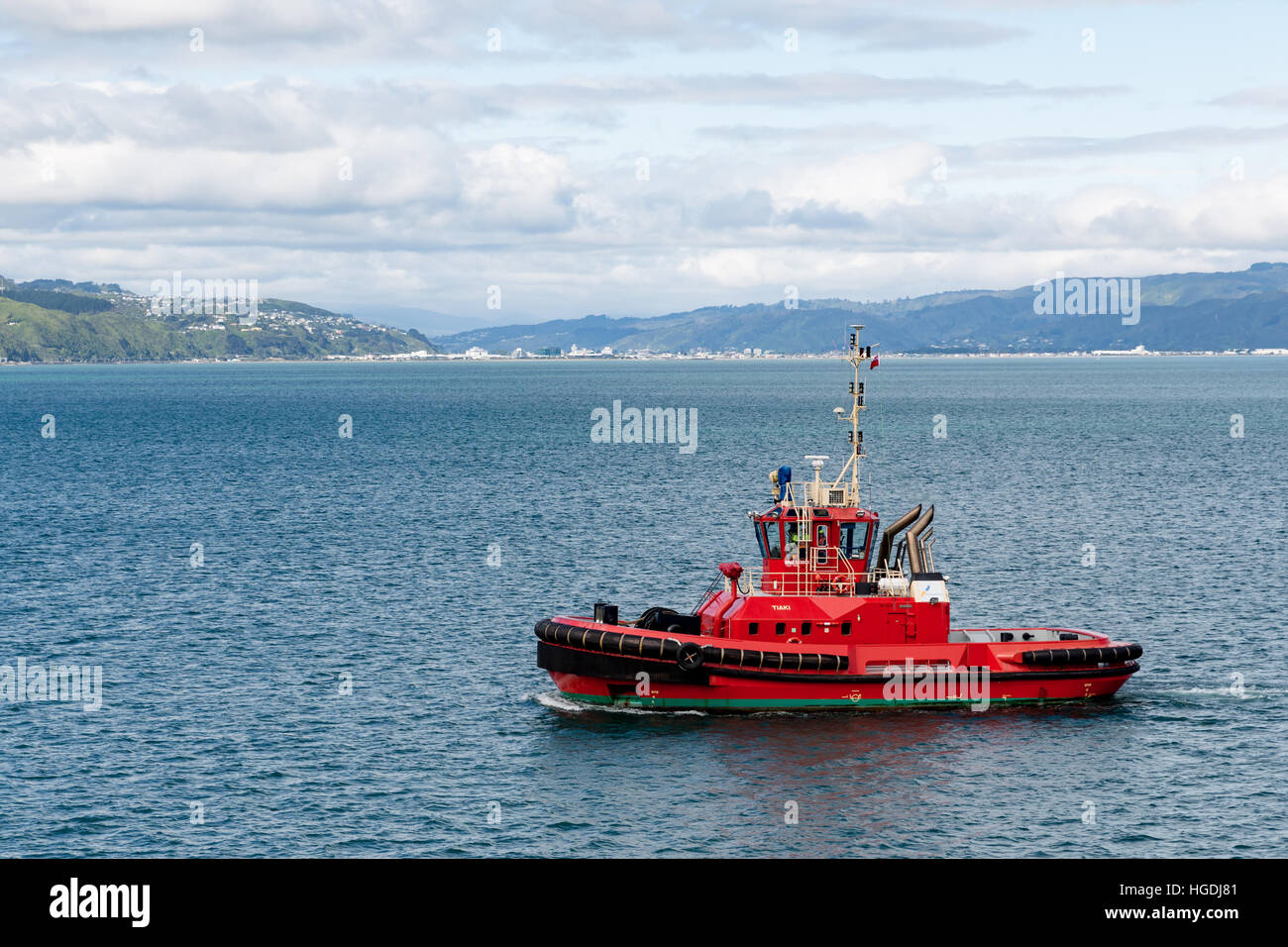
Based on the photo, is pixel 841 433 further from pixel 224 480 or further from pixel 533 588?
pixel 533 588

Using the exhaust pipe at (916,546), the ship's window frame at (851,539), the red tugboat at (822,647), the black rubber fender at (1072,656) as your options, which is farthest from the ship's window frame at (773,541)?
the black rubber fender at (1072,656)

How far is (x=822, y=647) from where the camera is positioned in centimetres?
4156

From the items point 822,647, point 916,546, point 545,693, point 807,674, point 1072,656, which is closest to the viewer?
point 807,674

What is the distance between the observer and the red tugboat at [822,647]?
4119 centimetres

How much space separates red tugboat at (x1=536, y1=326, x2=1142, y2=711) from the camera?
41188 millimetres

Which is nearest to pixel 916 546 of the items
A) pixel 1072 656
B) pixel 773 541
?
pixel 773 541

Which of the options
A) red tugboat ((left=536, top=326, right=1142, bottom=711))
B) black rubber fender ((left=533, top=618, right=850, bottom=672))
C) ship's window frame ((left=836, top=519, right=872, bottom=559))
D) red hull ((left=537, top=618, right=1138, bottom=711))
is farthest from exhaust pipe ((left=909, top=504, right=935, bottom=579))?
black rubber fender ((left=533, top=618, right=850, bottom=672))

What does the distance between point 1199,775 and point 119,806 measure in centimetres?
2806

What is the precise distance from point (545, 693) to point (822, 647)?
927 cm

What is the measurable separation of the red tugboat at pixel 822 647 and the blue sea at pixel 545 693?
31.6 inches

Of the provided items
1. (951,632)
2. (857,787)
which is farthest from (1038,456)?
(857,787)

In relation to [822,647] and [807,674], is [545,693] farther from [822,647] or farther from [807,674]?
[822,647]

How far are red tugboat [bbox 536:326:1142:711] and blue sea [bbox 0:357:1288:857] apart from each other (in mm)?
802

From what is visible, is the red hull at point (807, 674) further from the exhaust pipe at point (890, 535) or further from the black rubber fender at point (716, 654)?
the exhaust pipe at point (890, 535)
